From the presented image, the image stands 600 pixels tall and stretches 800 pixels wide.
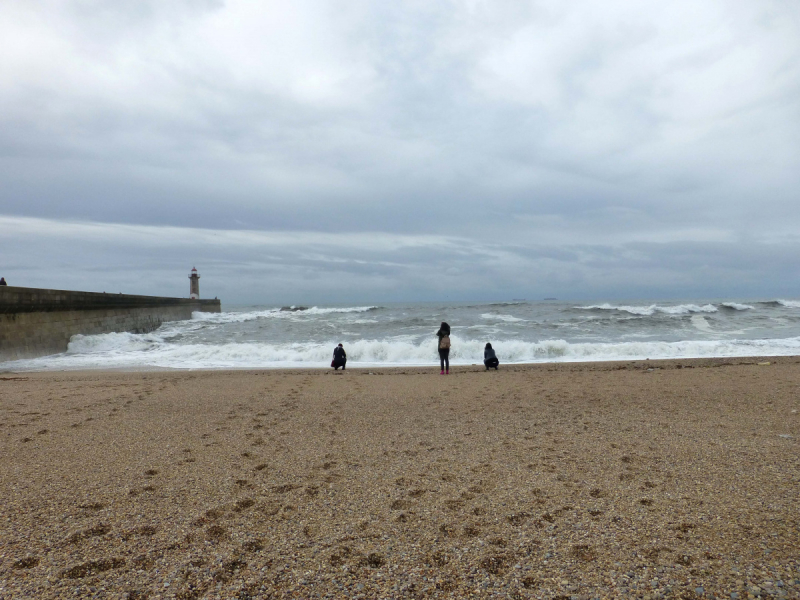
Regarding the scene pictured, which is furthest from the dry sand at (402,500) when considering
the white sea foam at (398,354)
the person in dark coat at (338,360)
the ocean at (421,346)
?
the ocean at (421,346)

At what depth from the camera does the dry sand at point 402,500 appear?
256 cm

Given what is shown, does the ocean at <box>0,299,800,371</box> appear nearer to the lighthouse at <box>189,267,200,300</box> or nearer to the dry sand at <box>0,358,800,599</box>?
the dry sand at <box>0,358,800,599</box>

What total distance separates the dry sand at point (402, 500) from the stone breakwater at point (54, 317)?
11.2 m

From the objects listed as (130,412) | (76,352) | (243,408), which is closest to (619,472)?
(243,408)

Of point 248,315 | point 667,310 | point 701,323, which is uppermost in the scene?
point 667,310

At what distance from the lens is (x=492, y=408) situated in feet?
24.2

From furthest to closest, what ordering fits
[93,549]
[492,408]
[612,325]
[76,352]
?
[612,325] < [76,352] < [492,408] < [93,549]

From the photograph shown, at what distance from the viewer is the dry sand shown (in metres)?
2.56

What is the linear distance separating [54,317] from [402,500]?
20919 millimetres

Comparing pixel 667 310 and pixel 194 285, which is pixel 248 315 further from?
pixel 667 310

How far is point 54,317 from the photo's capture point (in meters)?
19.0

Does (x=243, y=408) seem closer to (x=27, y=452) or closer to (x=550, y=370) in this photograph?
(x=27, y=452)

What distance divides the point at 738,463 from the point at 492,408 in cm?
348

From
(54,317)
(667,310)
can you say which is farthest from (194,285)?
(667,310)
